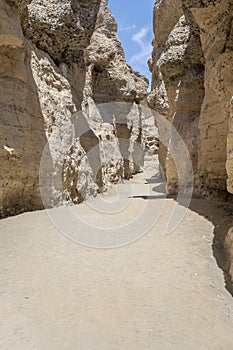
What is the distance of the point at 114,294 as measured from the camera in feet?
10.3

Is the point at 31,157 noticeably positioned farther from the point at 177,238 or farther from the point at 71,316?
the point at 71,316

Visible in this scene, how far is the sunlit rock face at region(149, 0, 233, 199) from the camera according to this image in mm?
5230

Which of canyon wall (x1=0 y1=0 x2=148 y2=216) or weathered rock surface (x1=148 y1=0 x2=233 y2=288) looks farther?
canyon wall (x1=0 y1=0 x2=148 y2=216)

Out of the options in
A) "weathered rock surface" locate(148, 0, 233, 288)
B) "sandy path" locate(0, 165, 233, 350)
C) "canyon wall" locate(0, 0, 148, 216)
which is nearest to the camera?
"sandy path" locate(0, 165, 233, 350)

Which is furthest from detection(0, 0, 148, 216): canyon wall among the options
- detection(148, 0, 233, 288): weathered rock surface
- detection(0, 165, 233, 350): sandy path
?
detection(148, 0, 233, 288): weathered rock surface

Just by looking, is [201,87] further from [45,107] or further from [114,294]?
[114,294]

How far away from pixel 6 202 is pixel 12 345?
12.3ft

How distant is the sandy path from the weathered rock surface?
0.67m

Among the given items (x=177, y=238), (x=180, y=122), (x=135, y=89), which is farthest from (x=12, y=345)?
(x=135, y=89)

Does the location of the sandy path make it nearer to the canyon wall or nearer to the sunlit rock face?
the sunlit rock face

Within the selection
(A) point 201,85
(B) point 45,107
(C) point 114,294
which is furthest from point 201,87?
(C) point 114,294

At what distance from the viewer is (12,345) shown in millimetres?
2312

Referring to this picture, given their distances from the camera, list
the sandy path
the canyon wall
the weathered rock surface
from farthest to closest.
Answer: the canyon wall, the weathered rock surface, the sandy path

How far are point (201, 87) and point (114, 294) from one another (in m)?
9.40
